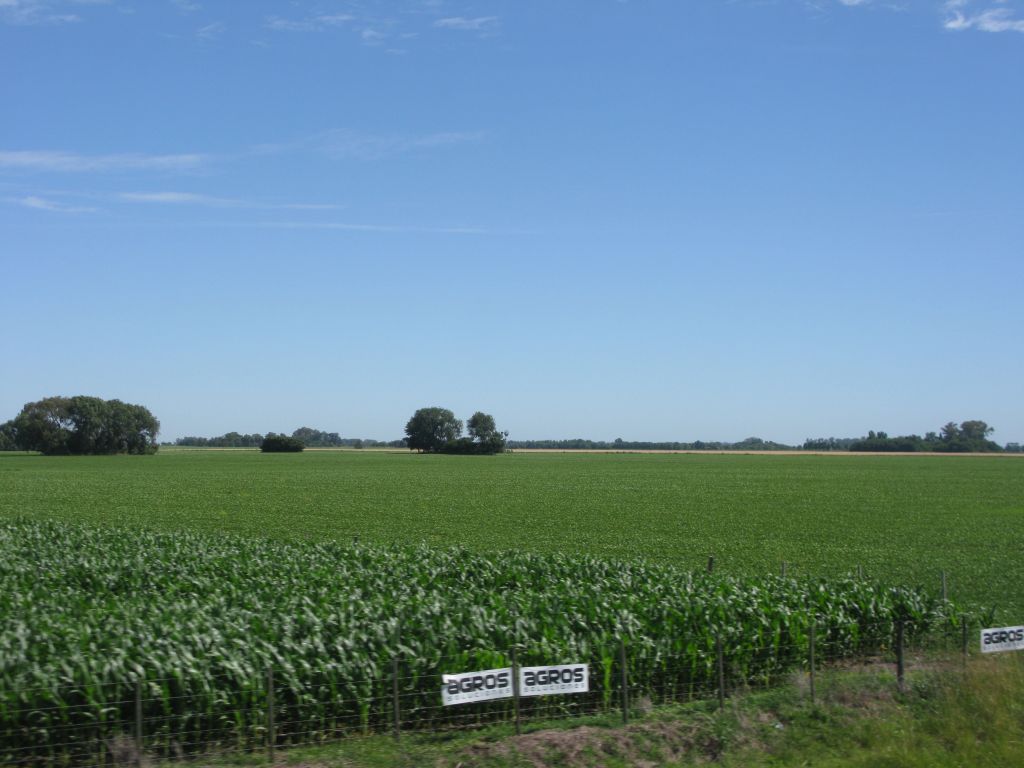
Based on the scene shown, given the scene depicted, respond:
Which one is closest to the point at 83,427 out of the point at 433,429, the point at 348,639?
the point at 433,429

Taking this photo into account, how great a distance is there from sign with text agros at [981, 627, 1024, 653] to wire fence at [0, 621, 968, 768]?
727mm

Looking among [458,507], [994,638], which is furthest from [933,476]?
[994,638]

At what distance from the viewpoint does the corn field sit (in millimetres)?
9859

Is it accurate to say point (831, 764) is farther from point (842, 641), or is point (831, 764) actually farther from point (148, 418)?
point (148, 418)

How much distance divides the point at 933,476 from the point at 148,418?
419ft

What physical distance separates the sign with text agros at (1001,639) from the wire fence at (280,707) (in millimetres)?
727

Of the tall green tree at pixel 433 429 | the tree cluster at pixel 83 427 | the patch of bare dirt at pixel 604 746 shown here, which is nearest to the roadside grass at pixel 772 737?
the patch of bare dirt at pixel 604 746

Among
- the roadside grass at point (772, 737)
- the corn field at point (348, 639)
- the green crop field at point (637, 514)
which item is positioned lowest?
the green crop field at point (637, 514)

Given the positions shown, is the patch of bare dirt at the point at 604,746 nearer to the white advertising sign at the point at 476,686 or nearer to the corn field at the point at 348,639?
the white advertising sign at the point at 476,686

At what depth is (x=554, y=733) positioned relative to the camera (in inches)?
383

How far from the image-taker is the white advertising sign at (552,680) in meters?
9.38

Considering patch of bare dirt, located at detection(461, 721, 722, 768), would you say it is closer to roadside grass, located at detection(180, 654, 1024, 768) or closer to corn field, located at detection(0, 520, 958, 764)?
roadside grass, located at detection(180, 654, 1024, 768)

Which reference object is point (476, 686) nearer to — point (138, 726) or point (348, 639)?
point (348, 639)

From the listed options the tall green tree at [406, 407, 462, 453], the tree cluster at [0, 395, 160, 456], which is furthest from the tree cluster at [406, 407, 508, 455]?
the tree cluster at [0, 395, 160, 456]
